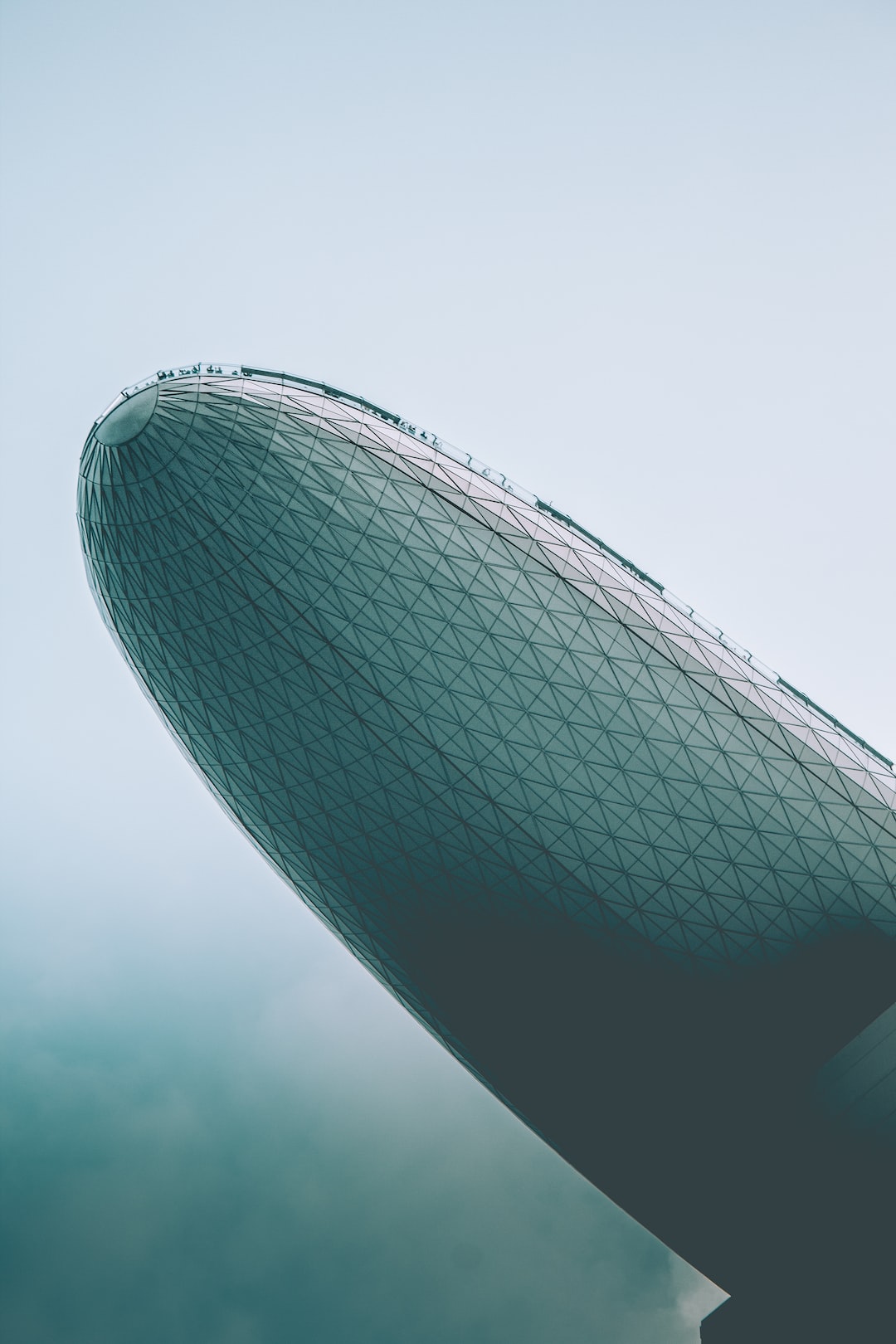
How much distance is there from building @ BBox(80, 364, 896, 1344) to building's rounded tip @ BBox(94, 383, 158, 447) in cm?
10

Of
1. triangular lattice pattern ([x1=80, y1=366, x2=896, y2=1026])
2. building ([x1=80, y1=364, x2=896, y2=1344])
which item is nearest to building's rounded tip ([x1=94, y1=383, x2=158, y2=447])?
building ([x1=80, y1=364, x2=896, y2=1344])

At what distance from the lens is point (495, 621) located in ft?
148

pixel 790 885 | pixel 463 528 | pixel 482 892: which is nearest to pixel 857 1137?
pixel 790 885

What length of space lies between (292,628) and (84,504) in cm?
1123

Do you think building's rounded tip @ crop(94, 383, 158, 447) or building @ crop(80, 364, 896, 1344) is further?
building @ crop(80, 364, 896, 1344)

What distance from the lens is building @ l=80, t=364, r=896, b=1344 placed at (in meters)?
42.1

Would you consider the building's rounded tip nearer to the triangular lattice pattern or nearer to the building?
the building

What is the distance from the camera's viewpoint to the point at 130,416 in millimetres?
40531

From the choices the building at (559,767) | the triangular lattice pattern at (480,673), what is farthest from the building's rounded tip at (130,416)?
the triangular lattice pattern at (480,673)

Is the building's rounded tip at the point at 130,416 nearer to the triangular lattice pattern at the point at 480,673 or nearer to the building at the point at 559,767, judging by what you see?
the building at the point at 559,767

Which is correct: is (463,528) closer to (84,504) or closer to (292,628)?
(292,628)

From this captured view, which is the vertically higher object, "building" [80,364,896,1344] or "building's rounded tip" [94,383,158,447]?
"building's rounded tip" [94,383,158,447]

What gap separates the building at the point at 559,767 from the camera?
1657 inches

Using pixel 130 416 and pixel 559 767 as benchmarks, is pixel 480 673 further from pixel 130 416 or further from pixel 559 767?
pixel 130 416
